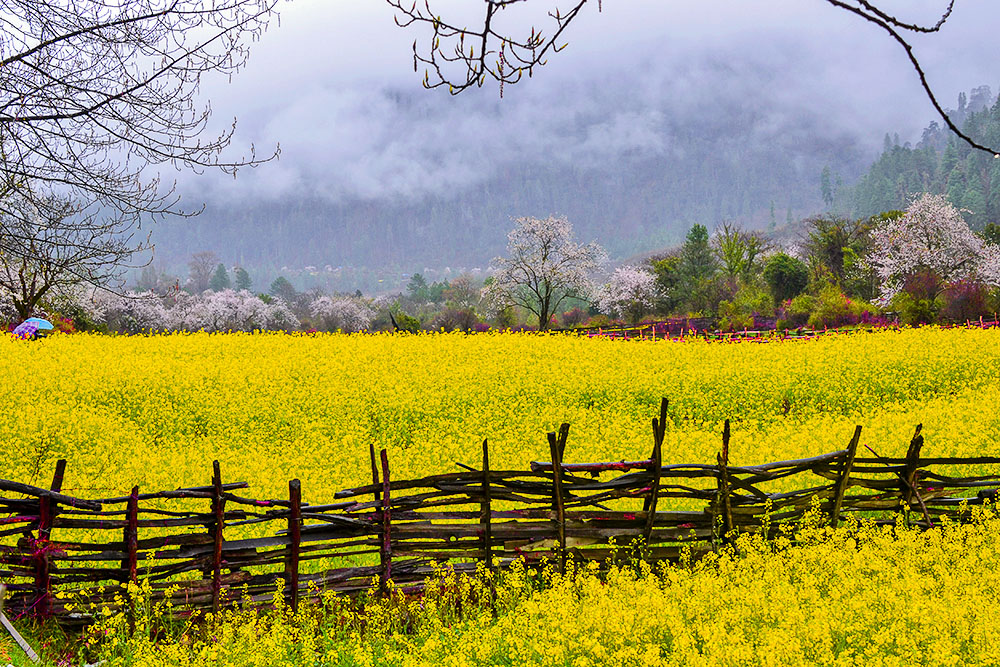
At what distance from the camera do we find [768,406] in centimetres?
1489

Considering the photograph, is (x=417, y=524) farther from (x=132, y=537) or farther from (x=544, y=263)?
(x=544, y=263)

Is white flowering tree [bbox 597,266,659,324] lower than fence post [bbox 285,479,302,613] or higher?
higher

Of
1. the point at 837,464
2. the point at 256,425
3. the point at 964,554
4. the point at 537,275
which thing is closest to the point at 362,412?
the point at 256,425

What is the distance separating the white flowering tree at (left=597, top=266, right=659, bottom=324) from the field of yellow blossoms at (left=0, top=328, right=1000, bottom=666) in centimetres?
A: 3423

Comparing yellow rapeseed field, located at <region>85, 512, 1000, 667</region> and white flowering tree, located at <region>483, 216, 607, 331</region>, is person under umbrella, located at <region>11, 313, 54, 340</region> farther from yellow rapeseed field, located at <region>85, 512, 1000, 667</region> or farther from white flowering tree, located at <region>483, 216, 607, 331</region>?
white flowering tree, located at <region>483, 216, 607, 331</region>

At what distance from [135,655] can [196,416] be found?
9180 millimetres

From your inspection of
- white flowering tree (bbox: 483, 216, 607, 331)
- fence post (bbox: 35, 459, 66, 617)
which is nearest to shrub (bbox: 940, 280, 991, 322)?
white flowering tree (bbox: 483, 216, 607, 331)

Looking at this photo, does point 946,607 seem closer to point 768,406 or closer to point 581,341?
point 768,406

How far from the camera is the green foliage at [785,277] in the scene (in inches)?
2005

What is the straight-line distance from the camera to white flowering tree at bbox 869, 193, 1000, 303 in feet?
147

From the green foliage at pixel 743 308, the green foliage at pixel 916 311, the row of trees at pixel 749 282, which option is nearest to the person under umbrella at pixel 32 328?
the row of trees at pixel 749 282

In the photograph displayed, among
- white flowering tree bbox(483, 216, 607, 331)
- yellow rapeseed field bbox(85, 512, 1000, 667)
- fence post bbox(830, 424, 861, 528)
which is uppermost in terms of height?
white flowering tree bbox(483, 216, 607, 331)

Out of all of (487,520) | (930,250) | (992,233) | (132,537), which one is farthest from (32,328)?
(992,233)

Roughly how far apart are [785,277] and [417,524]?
164 feet
